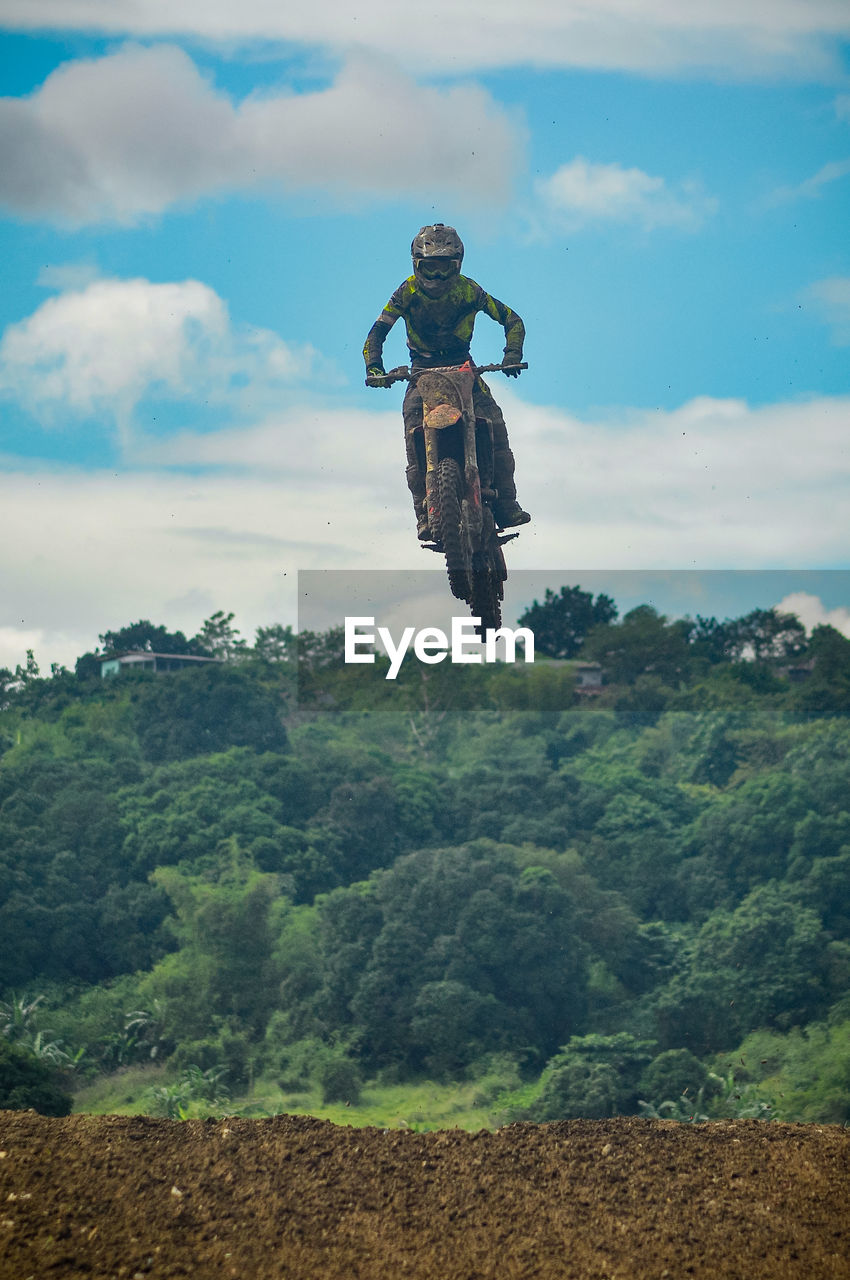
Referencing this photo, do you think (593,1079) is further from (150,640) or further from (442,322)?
(150,640)

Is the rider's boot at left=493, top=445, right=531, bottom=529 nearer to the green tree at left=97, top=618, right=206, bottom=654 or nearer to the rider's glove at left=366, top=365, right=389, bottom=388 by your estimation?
the rider's glove at left=366, top=365, right=389, bottom=388

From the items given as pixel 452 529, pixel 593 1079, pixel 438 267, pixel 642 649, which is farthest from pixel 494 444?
pixel 642 649

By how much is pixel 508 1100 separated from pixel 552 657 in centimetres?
2695

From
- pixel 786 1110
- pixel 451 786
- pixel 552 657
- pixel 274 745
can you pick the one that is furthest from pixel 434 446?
pixel 552 657

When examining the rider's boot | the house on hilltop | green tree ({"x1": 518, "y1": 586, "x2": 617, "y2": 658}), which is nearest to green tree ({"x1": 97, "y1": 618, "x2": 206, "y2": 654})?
the house on hilltop

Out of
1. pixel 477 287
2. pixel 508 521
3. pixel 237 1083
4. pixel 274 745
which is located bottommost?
pixel 237 1083

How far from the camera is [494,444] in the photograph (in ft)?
39.1

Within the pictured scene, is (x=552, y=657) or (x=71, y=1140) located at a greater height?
(x=552, y=657)

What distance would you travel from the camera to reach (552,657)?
179 ft

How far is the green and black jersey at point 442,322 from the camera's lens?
1139 centimetres

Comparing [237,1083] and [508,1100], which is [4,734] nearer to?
[237,1083]

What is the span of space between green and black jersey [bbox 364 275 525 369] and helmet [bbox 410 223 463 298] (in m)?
0.11

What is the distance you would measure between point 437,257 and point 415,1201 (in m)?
7.61

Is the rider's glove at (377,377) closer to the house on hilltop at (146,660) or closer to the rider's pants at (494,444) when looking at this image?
the rider's pants at (494,444)
